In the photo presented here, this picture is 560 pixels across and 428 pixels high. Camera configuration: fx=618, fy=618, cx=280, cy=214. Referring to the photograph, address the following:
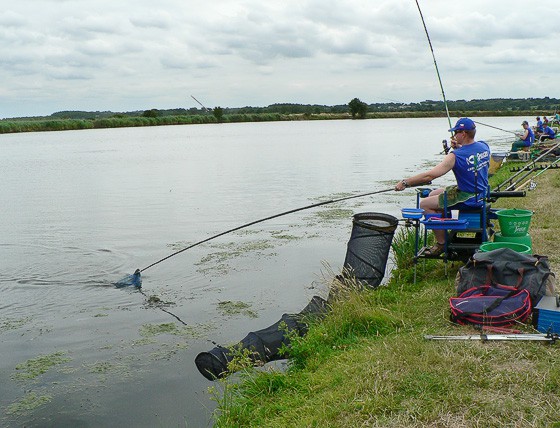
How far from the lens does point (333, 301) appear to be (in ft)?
20.3

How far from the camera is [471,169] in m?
6.27

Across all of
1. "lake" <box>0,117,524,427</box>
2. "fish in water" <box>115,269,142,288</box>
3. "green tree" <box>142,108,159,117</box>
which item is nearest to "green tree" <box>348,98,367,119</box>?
"green tree" <box>142,108,159,117</box>

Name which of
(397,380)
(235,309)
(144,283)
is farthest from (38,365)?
(397,380)

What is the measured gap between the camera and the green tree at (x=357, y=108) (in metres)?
106

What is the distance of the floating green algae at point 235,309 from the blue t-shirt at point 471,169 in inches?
107

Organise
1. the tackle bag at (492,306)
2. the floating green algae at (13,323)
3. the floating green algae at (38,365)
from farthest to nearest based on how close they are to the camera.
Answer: the floating green algae at (13,323), the floating green algae at (38,365), the tackle bag at (492,306)

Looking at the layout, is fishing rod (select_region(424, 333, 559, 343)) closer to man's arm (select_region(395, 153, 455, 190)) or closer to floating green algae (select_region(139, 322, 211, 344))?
man's arm (select_region(395, 153, 455, 190))

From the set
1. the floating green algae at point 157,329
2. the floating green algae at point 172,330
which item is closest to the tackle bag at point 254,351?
the floating green algae at point 172,330

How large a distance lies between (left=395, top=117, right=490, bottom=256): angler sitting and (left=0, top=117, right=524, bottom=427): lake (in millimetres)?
1743

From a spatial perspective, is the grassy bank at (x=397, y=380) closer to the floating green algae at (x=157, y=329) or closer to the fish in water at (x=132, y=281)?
the floating green algae at (x=157, y=329)

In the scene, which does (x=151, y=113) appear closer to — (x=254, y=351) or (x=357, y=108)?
(x=357, y=108)

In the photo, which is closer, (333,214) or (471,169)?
(471,169)

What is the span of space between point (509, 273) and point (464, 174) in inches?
60.1

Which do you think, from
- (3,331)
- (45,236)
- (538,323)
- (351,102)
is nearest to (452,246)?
(538,323)
